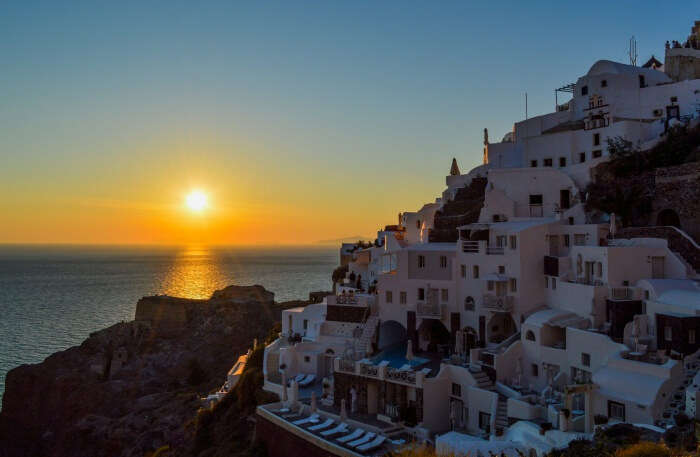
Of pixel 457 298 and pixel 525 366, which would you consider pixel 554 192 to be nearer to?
pixel 457 298

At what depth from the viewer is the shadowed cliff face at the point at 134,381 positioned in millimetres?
49656

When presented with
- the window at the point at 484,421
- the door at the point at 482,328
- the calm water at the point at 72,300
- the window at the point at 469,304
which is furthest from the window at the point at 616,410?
the calm water at the point at 72,300

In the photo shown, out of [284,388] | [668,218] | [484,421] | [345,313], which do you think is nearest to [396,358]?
[345,313]

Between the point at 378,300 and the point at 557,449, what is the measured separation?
20.8 m

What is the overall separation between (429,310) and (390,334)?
3.81 meters

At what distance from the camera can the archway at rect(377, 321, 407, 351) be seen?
124ft

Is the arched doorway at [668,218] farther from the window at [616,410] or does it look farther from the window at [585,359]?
the window at [616,410]

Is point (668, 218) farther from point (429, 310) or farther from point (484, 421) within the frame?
point (484, 421)

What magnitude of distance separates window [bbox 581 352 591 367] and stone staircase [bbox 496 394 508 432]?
3.74m

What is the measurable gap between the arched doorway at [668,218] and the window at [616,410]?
15.7 metres

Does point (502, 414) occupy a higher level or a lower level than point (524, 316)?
lower

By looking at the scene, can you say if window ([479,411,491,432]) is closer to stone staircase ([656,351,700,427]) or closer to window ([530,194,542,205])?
stone staircase ([656,351,700,427])

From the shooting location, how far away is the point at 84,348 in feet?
207

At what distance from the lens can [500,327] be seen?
1358 inches
